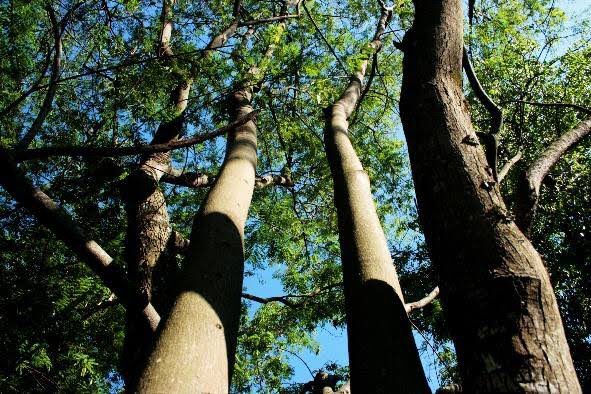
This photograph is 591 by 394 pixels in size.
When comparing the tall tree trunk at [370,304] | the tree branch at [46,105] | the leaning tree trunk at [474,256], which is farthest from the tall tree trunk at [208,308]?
the tree branch at [46,105]

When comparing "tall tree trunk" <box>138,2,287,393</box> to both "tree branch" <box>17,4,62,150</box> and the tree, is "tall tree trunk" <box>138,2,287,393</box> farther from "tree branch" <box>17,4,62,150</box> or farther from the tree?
"tree branch" <box>17,4,62,150</box>

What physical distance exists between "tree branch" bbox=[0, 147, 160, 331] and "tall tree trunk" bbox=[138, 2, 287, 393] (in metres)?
0.70

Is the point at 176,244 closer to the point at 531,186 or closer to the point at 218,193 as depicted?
the point at 218,193

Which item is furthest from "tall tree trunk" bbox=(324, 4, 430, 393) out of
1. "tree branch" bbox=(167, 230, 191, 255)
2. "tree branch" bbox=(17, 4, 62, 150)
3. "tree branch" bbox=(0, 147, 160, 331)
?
"tree branch" bbox=(17, 4, 62, 150)

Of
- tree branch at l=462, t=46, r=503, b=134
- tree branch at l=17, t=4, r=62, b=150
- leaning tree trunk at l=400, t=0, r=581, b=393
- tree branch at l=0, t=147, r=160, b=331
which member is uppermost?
tree branch at l=17, t=4, r=62, b=150

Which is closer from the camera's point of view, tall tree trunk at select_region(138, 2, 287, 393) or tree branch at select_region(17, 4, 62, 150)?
tall tree trunk at select_region(138, 2, 287, 393)

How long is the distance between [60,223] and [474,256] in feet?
8.27

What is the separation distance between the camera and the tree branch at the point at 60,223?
2703 mm

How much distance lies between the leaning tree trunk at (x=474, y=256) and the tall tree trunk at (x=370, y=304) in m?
0.32

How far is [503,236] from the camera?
65.7 inches

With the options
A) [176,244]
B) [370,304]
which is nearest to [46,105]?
[176,244]

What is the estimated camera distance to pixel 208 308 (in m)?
2.25

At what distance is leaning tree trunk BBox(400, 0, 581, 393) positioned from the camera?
1407mm

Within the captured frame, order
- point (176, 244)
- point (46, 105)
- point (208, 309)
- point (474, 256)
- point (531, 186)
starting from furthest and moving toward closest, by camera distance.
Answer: point (176, 244)
point (46, 105)
point (208, 309)
point (531, 186)
point (474, 256)
